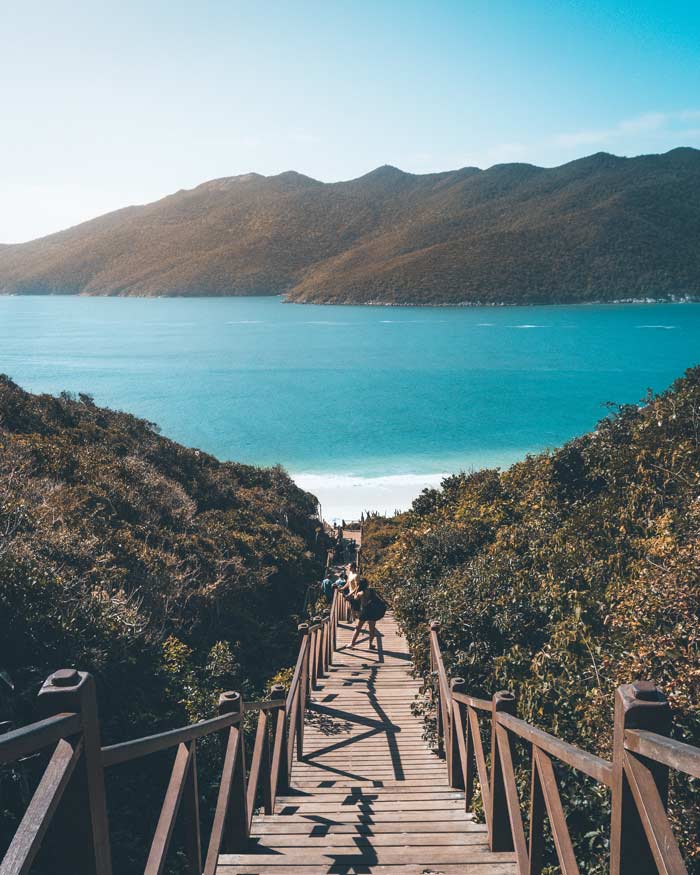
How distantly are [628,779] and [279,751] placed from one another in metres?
3.24

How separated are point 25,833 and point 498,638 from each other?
617 cm

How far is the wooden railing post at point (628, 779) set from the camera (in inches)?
67.8

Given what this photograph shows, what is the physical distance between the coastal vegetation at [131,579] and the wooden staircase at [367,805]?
108 centimetres

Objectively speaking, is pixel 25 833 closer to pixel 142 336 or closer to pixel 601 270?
pixel 142 336

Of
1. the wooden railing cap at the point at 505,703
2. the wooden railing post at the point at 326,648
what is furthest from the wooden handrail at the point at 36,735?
the wooden railing post at the point at 326,648

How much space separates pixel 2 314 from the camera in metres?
169

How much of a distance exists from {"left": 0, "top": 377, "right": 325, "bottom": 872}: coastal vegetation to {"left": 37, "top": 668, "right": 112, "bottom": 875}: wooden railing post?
2.53m

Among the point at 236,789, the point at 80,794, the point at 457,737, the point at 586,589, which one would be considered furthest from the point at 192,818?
the point at 586,589

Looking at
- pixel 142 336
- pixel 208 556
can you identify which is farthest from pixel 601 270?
pixel 208 556

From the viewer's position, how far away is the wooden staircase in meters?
3.00

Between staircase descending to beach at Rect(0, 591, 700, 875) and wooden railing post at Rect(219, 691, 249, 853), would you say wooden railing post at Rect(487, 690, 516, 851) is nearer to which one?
staircase descending to beach at Rect(0, 591, 700, 875)

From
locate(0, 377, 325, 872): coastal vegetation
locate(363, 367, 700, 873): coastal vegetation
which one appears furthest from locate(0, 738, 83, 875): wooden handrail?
locate(363, 367, 700, 873): coastal vegetation

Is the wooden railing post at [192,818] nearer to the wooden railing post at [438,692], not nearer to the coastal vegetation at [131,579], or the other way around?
the coastal vegetation at [131,579]

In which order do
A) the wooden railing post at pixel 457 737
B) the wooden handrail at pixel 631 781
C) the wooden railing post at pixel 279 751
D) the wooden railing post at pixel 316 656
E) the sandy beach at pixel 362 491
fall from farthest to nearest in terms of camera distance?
the sandy beach at pixel 362 491 → the wooden railing post at pixel 316 656 → the wooden railing post at pixel 279 751 → the wooden railing post at pixel 457 737 → the wooden handrail at pixel 631 781
